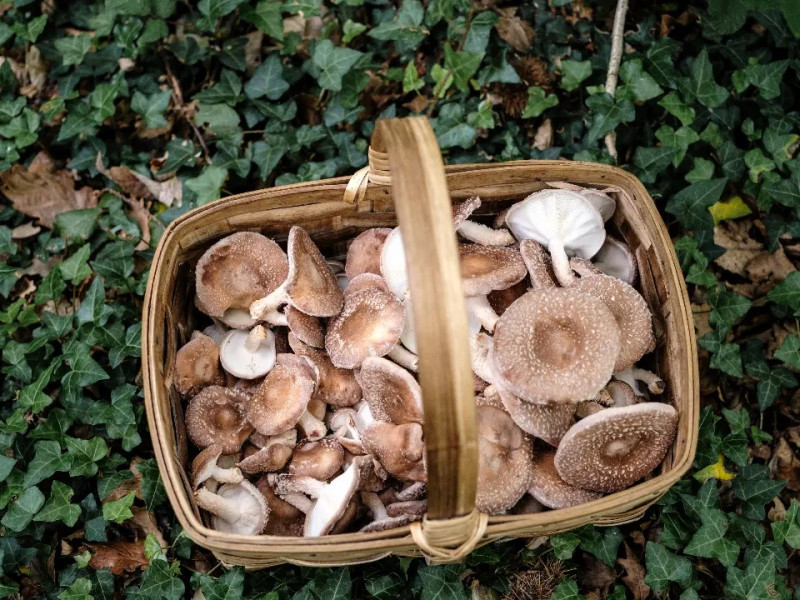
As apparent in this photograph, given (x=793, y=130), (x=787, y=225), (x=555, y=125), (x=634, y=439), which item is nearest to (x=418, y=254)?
(x=634, y=439)

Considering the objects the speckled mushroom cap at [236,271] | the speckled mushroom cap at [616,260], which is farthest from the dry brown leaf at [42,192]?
the speckled mushroom cap at [616,260]

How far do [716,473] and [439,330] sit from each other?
2216mm

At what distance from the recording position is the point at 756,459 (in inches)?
140

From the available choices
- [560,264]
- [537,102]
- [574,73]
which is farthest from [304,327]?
[574,73]

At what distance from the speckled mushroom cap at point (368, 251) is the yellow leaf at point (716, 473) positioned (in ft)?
6.31

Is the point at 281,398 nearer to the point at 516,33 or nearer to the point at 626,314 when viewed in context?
the point at 626,314

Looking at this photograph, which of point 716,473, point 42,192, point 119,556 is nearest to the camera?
point 119,556

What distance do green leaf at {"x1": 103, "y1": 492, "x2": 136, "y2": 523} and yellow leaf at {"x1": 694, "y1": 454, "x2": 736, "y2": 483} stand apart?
2802 millimetres

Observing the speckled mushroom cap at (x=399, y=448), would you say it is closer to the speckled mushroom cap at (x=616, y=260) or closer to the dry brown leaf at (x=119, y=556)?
the speckled mushroom cap at (x=616, y=260)

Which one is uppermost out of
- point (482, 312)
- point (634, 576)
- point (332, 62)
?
point (332, 62)

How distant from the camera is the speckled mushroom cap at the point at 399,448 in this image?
276 cm

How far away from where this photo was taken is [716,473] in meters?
3.43

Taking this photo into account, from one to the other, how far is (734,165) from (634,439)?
1.95 m

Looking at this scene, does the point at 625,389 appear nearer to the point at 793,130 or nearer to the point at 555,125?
the point at 555,125
